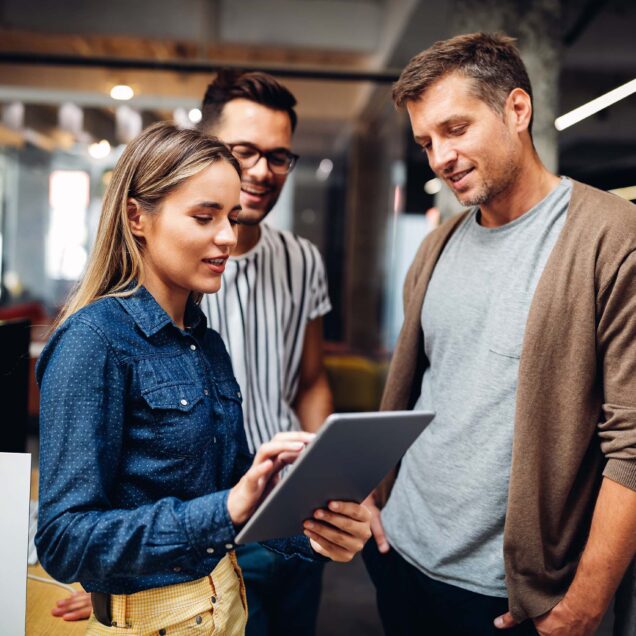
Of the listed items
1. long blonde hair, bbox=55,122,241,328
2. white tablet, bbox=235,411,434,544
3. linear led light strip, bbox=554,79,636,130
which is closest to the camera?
white tablet, bbox=235,411,434,544

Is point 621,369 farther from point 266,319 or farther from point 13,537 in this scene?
point 13,537

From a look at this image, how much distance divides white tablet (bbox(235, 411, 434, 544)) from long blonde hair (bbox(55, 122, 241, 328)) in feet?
1.38

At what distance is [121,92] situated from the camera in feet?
19.5

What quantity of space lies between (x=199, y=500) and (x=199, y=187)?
478 mm

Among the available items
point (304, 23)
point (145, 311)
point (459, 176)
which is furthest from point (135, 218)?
point (304, 23)

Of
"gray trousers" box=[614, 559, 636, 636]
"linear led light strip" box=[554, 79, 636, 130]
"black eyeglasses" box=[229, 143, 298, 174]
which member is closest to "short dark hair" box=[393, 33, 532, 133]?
"black eyeglasses" box=[229, 143, 298, 174]

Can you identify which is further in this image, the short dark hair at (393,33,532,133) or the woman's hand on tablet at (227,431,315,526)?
the short dark hair at (393,33,532,133)

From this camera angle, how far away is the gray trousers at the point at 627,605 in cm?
148

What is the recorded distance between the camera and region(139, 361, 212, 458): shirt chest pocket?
102 centimetres

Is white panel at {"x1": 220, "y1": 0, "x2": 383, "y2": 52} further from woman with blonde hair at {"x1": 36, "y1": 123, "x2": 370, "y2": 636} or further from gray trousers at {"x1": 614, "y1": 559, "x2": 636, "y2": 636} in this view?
gray trousers at {"x1": 614, "y1": 559, "x2": 636, "y2": 636}

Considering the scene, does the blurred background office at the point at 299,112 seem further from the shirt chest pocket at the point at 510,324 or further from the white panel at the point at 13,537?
the white panel at the point at 13,537

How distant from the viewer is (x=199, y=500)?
0.93m

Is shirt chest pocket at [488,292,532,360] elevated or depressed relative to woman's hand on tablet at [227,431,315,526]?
elevated

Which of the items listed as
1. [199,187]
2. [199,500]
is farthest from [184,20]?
[199,500]
